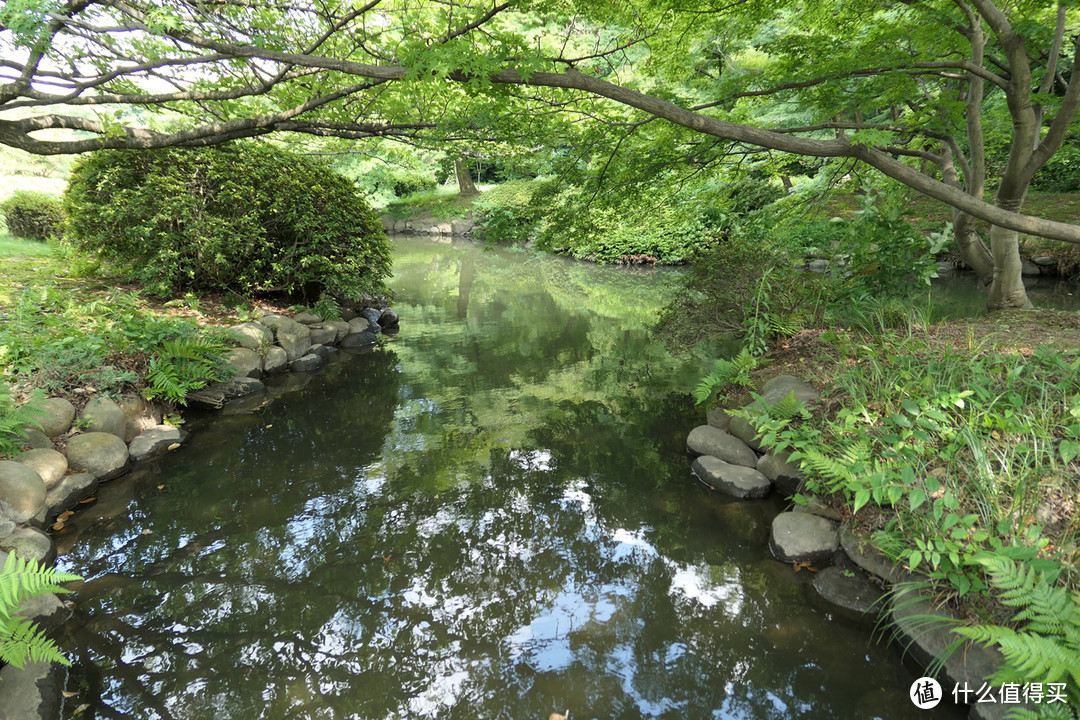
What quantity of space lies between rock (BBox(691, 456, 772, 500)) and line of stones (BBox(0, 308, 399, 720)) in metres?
4.18

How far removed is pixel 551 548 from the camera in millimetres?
3641

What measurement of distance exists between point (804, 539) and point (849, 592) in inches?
15.8

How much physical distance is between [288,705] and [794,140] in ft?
16.4

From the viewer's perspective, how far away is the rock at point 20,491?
11.3ft

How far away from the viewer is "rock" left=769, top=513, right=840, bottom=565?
3439 millimetres

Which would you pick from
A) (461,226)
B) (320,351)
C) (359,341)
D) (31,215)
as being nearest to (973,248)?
(359,341)

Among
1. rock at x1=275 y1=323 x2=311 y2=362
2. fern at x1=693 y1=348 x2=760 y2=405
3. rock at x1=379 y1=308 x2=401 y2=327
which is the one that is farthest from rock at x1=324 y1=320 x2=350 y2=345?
fern at x1=693 y1=348 x2=760 y2=405

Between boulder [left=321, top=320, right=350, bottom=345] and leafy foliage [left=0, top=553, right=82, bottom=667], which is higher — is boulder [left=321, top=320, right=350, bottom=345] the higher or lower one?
the lower one

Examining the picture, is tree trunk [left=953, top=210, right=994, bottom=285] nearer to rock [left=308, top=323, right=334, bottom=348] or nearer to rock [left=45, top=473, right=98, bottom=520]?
rock [left=308, top=323, right=334, bottom=348]

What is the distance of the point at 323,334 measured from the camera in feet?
26.6

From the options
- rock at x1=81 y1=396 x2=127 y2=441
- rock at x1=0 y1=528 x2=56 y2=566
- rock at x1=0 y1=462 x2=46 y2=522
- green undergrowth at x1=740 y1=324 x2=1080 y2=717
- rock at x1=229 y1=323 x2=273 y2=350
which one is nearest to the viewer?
green undergrowth at x1=740 y1=324 x2=1080 y2=717

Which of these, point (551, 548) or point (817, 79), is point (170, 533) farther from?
point (817, 79)

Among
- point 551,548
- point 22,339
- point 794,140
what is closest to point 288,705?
point 551,548

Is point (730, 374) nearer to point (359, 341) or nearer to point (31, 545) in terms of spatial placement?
point (31, 545)
